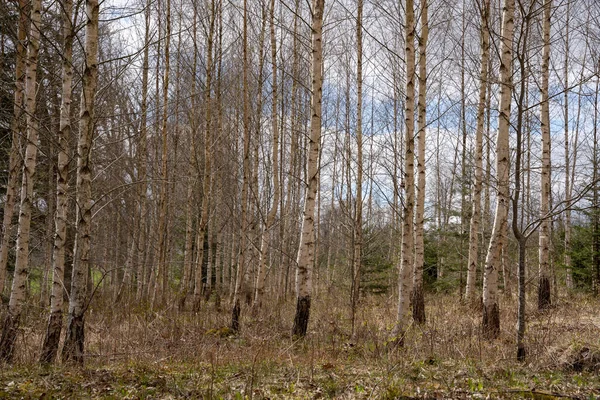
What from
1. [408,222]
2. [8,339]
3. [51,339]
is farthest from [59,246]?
[408,222]

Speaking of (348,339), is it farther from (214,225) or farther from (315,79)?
(214,225)

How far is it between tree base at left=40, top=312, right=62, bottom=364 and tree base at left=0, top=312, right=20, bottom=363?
62 centimetres

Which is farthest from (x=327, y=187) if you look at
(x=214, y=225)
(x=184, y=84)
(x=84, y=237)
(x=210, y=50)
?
(x=84, y=237)

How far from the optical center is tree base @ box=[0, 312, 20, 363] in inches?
189

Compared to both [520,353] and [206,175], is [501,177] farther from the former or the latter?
[206,175]


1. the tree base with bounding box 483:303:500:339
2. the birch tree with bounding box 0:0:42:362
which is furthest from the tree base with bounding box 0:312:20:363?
the tree base with bounding box 483:303:500:339

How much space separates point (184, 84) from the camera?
13.3 metres

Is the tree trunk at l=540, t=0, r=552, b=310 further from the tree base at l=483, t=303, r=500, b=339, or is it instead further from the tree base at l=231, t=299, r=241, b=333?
the tree base at l=231, t=299, r=241, b=333

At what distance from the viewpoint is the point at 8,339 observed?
488 cm

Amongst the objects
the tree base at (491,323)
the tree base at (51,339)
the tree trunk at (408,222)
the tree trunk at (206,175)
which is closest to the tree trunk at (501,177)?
the tree base at (491,323)

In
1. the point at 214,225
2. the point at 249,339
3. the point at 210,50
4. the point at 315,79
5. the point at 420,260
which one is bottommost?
the point at 249,339

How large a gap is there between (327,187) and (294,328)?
751 inches

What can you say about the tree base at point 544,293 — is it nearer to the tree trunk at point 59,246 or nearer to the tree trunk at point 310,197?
the tree trunk at point 310,197

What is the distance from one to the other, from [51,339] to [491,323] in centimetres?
546
